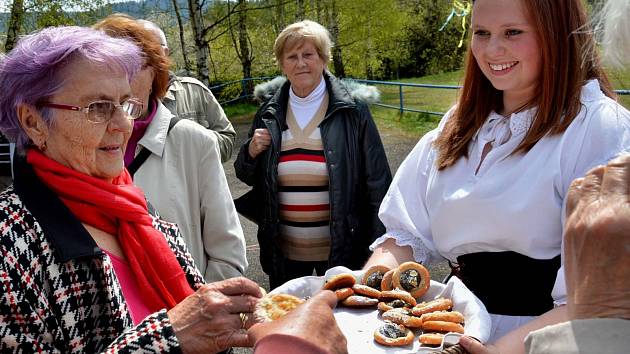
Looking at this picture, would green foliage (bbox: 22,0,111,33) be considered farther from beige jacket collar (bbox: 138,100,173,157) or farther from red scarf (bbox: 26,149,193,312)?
red scarf (bbox: 26,149,193,312)

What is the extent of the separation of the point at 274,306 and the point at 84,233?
2.02 ft

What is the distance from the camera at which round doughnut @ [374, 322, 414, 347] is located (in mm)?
1575

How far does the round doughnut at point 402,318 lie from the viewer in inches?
64.8

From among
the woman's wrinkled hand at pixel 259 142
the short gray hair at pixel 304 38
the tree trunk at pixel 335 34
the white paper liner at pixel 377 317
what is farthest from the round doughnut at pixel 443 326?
the tree trunk at pixel 335 34

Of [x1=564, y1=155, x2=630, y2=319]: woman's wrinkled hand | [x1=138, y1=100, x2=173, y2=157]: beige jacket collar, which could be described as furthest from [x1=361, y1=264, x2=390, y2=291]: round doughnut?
[x1=138, y1=100, x2=173, y2=157]: beige jacket collar

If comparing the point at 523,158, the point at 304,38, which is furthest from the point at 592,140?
the point at 304,38

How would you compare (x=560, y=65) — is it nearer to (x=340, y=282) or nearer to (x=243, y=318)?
(x=340, y=282)

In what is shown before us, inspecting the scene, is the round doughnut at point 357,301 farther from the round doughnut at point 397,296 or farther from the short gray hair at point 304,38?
the short gray hair at point 304,38

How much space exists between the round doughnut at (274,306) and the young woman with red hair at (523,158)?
58 centimetres

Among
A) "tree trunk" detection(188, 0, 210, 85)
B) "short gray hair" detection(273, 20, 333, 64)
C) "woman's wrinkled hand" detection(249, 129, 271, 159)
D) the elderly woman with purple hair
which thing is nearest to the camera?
the elderly woman with purple hair

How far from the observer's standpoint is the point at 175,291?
2.00m

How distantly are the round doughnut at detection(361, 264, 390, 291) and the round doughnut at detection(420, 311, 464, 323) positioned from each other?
0.94 feet

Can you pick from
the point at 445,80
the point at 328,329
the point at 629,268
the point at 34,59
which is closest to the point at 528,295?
the point at 629,268

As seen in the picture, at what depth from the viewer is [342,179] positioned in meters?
3.49
